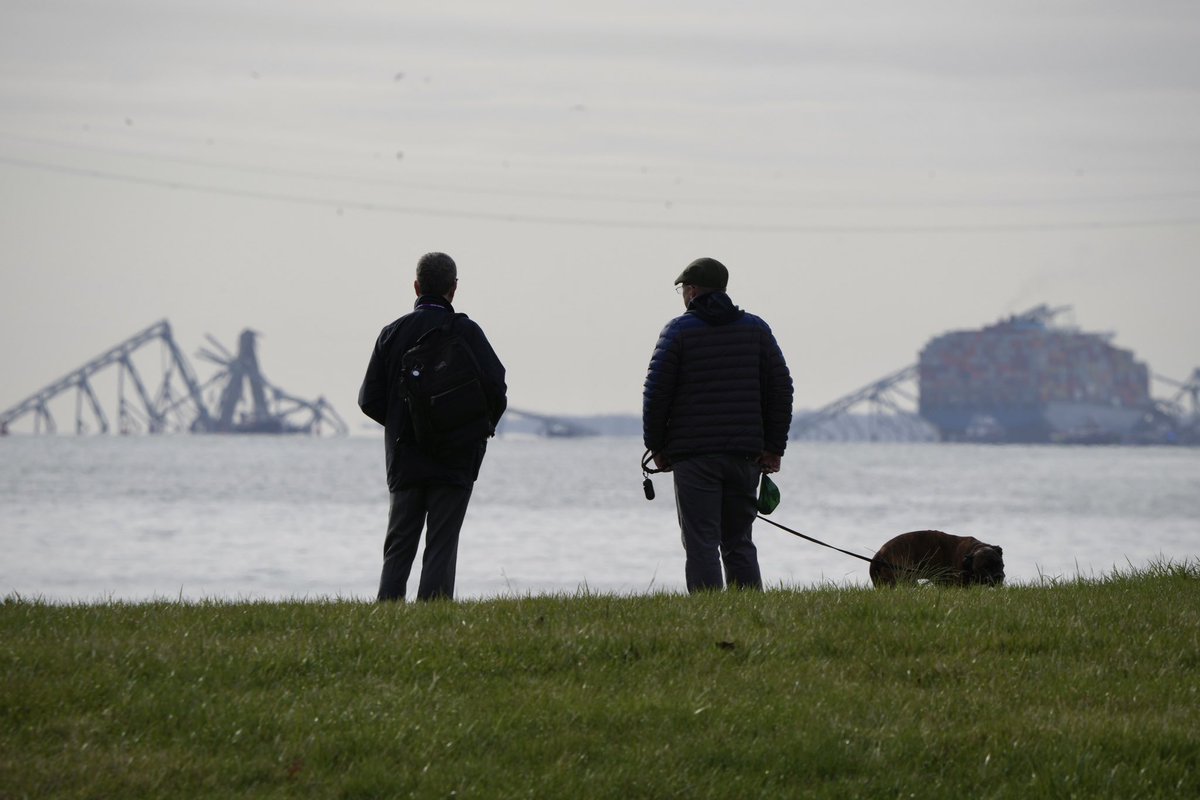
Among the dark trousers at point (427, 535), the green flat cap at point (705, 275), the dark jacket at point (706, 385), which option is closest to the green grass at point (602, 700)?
the dark trousers at point (427, 535)

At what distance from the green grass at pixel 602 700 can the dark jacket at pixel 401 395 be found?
4.16ft

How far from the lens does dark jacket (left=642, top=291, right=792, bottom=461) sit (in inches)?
395

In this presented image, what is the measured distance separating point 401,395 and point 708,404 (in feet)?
6.13

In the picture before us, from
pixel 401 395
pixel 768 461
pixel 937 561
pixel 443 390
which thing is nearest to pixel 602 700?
pixel 443 390

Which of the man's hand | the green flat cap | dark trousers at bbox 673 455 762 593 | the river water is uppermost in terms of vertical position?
the green flat cap

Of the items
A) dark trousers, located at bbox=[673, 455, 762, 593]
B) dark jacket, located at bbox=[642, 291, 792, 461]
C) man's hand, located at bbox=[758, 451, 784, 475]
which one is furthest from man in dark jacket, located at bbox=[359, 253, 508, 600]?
man's hand, located at bbox=[758, 451, 784, 475]

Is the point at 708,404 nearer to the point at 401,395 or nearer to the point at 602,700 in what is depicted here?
the point at 401,395

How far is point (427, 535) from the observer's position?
10.2 meters

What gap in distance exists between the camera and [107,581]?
126 feet

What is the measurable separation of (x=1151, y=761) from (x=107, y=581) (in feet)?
114

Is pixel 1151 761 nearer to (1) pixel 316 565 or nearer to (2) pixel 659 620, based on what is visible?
(2) pixel 659 620

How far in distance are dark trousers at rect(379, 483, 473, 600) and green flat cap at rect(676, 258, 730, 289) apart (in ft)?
6.21

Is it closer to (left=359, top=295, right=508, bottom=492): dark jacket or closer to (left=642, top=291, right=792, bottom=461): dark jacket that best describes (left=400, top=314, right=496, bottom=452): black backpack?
(left=359, top=295, right=508, bottom=492): dark jacket

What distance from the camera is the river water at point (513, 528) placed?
124 feet
